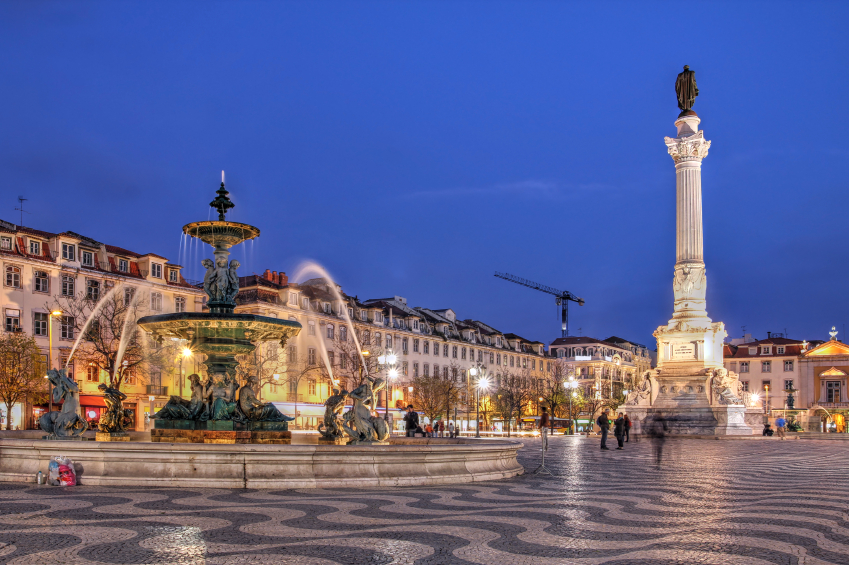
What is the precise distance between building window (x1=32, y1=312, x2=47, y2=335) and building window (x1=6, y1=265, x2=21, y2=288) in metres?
2.19

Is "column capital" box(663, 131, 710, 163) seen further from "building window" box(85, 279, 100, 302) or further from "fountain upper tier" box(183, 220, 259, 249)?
"building window" box(85, 279, 100, 302)

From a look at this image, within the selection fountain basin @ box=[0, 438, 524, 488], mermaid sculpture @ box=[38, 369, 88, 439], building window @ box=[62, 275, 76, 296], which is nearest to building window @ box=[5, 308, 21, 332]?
building window @ box=[62, 275, 76, 296]

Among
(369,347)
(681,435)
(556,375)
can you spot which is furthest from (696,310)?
(556,375)

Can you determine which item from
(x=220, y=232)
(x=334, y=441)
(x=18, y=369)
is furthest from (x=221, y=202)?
(x=18, y=369)

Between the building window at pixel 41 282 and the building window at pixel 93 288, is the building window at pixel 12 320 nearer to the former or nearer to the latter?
the building window at pixel 41 282

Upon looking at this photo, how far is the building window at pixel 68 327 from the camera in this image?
50.7 meters

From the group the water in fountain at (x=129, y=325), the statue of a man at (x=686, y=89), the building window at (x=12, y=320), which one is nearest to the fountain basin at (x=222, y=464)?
the water in fountain at (x=129, y=325)

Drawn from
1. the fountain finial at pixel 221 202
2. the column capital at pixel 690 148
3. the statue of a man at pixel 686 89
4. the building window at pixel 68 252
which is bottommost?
the fountain finial at pixel 221 202

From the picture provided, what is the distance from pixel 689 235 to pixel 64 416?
115 ft

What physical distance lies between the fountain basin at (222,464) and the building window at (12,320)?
39108 millimetres

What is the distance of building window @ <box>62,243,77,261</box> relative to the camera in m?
52.1

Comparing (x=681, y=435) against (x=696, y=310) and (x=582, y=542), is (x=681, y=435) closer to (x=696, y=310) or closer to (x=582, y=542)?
(x=696, y=310)

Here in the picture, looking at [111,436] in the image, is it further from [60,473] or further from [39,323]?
[39,323]

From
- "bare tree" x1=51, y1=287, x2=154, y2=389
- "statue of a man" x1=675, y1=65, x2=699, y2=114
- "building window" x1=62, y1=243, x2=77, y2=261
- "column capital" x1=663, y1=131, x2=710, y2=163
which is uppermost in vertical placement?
"statue of a man" x1=675, y1=65, x2=699, y2=114
